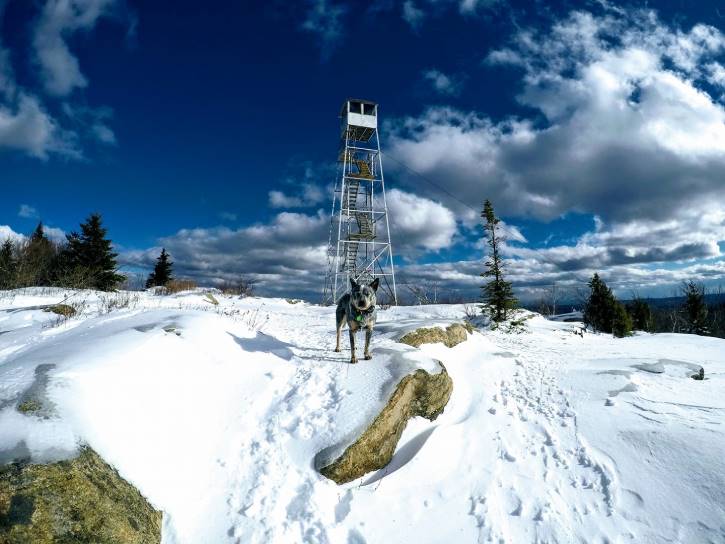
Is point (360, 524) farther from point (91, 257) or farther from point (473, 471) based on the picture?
point (91, 257)

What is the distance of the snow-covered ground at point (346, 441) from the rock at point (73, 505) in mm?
210

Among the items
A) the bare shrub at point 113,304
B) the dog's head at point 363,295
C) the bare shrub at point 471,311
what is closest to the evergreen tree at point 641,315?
the bare shrub at point 471,311

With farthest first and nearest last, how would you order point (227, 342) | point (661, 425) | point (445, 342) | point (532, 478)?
point (445, 342), point (227, 342), point (661, 425), point (532, 478)

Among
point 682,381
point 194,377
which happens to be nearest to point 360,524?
point 194,377

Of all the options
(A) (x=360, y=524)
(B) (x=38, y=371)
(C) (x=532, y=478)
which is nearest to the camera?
(A) (x=360, y=524)

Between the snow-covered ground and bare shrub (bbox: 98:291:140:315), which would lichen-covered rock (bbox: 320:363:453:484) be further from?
bare shrub (bbox: 98:291:140:315)

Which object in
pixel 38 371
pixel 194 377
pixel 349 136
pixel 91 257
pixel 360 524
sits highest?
pixel 349 136

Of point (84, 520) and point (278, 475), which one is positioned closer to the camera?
point (84, 520)

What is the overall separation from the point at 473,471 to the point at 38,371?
558cm

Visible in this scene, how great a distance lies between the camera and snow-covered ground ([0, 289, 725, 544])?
383 cm

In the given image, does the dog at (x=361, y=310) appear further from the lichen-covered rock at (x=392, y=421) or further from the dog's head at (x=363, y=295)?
the lichen-covered rock at (x=392, y=421)

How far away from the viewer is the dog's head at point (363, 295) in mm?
7238

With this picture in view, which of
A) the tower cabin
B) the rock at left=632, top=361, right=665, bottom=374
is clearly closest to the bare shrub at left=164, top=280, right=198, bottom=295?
the tower cabin

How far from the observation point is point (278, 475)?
4504 mm
